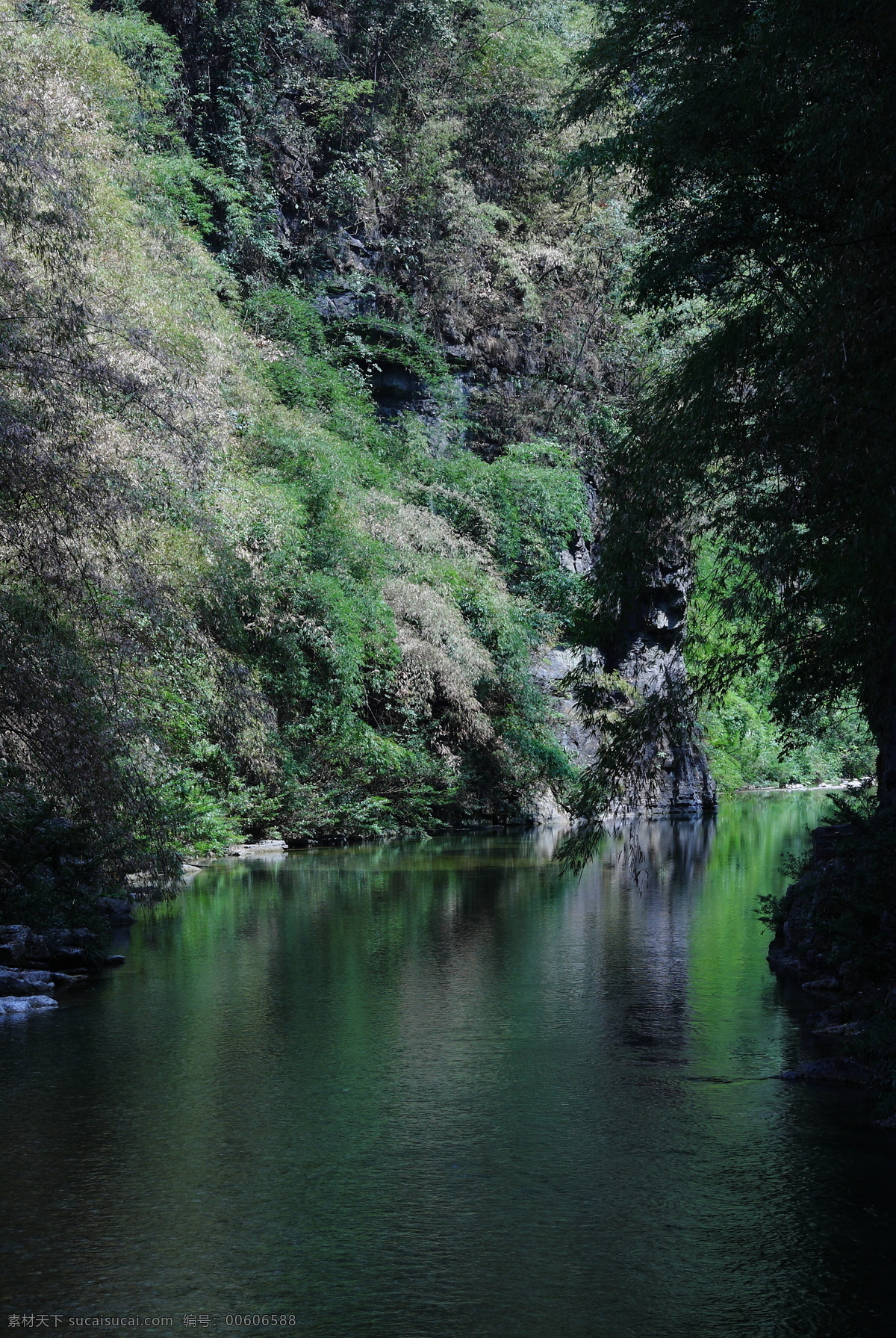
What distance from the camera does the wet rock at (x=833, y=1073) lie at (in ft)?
27.2

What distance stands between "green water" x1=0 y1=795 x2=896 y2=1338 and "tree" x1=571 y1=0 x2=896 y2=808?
119 inches

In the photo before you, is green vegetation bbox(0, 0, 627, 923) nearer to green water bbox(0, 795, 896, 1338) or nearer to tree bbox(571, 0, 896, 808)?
green water bbox(0, 795, 896, 1338)

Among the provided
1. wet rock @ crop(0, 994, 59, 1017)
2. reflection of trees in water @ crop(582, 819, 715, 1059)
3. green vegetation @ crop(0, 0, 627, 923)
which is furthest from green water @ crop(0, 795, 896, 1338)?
green vegetation @ crop(0, 0, 627, 923)

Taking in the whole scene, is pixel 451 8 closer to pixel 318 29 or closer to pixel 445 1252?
pixel 318 29

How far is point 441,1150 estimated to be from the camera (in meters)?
7.07

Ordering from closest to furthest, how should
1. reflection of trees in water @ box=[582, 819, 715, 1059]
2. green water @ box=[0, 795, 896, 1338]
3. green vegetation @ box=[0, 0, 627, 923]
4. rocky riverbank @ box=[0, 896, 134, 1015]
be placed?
green water @ box=[0, 795, 896, 1338] → reflection of trees in water @ box=[582, 819, 715, 1059] → rocky riverbank @ box=[0, 896, 134, 1015] → green vegetation @ box=[0, 0, 627, 923]

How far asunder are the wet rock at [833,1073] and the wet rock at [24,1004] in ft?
19.1

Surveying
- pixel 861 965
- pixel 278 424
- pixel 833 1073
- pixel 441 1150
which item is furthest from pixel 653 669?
pixel 441 1150

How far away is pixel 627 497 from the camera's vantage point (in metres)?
10.5

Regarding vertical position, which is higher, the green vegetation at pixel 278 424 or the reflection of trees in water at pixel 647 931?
the green vegetation at pixel 278 424

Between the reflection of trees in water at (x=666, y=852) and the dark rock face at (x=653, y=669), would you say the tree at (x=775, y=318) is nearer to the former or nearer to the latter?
the reflection of trees in water at (x=666, y=852)

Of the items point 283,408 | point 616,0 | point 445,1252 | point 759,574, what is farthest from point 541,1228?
point 283,408

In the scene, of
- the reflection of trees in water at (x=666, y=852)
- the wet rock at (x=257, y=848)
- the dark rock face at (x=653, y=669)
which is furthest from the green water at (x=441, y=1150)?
the dark rock face at (x=653, y=669)

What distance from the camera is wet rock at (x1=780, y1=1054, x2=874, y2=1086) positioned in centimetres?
828
